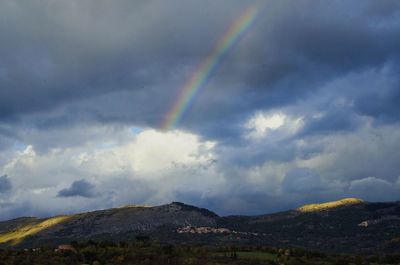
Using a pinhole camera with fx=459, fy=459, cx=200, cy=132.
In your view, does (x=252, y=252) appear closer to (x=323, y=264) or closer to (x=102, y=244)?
(x=323, y=264)

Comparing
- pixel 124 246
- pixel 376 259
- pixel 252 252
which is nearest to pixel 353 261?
pixel 376 259

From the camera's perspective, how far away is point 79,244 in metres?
79.9

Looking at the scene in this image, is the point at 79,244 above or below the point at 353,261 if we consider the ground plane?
above

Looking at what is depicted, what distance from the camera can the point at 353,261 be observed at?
236 feet

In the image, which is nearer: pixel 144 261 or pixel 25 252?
pixel 144 261

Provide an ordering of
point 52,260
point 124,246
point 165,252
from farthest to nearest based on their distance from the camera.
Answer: point 124,246
point 165,252
point 52,260

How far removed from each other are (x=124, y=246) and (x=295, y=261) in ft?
95.4

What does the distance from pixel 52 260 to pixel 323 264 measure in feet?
132

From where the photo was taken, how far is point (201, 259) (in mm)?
69438

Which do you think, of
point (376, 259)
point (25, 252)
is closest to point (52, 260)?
point (25, 252)

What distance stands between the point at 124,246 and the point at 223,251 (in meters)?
17.3

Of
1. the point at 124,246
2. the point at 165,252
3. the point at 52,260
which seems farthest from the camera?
the point at 124,246

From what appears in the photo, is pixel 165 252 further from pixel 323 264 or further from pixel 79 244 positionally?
pixel 323 264

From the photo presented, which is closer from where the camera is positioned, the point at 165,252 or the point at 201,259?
the point at 201,259
